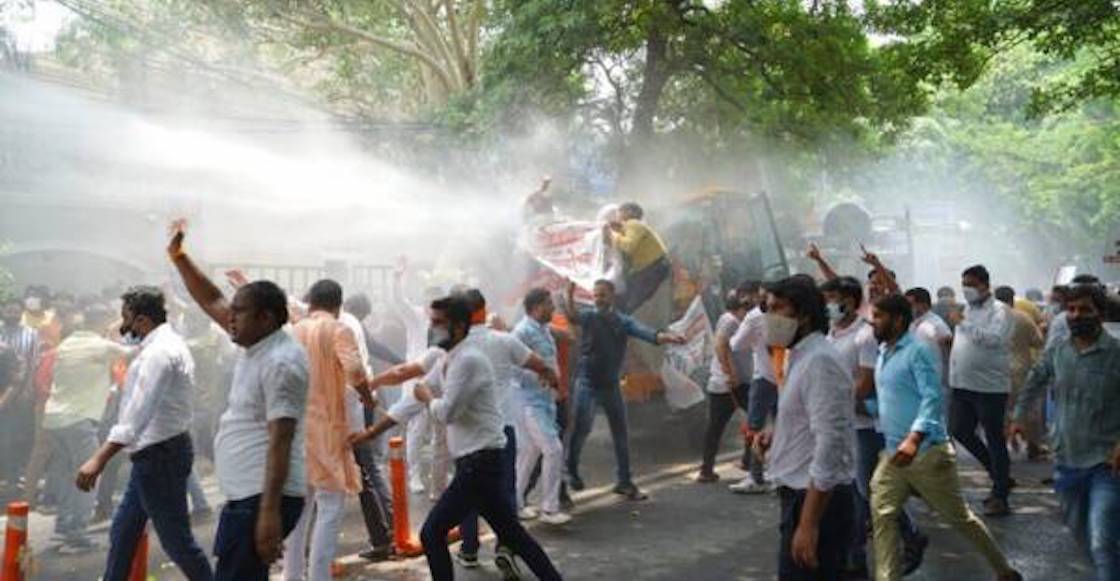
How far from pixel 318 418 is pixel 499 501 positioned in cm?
113

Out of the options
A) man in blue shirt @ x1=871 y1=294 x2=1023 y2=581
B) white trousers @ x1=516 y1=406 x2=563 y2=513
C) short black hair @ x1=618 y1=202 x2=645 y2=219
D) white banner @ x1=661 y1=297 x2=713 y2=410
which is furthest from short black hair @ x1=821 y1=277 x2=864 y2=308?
short black hair @ x1=618 y1=202 x2=645 y2=219

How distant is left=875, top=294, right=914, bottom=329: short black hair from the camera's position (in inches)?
197

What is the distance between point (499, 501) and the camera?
4.91 metres

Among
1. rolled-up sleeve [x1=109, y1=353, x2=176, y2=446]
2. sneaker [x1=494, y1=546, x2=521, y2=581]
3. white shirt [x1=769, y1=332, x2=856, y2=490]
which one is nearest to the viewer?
white shirt [x1=769, y1=332, x2=856, y2=490]

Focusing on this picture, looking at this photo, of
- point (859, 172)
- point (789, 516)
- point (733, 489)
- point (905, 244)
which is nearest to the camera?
point (789, 516)

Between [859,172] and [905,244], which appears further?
[905,244]

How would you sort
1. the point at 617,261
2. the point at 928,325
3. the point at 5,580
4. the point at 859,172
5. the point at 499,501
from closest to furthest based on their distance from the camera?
1. the point at 5,580
2. the point at 499,501
3. the point at 928,325
4. the point at 617,261
5. the point at 859,172

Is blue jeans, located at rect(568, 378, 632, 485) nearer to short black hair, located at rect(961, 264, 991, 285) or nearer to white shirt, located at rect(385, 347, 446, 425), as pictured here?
white shirt, located at rect(385, 347, 446, 425)

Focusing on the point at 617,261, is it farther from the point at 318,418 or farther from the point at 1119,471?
the point at 1119,471

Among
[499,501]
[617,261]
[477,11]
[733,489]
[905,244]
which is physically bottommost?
[733,489]

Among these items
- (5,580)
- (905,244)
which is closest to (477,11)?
(5,580)

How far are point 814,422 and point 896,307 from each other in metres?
1.56

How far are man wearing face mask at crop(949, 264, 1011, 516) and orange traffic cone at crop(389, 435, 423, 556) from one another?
14.5 feet

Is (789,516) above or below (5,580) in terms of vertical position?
above
